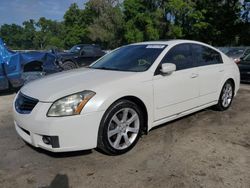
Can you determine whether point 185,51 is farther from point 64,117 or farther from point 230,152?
point 64,117

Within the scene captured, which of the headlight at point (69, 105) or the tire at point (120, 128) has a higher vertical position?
the headlight at point (69, 105)

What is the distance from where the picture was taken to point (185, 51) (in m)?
4.97

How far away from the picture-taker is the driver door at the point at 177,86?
429 centimetres

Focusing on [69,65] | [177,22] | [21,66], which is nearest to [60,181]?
[21,66]

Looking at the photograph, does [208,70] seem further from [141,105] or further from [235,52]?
[235,52]

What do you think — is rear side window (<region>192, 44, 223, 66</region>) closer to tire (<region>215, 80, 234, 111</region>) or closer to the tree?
tire (<region>215, 80, 234, 111</region>)

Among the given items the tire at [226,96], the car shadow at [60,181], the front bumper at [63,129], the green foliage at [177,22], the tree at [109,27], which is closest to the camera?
the car shadow at [60,181]

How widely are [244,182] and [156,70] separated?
1.91 m

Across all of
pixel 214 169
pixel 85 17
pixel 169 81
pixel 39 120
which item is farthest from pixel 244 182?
pixel 85 17

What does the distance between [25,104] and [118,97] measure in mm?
1218

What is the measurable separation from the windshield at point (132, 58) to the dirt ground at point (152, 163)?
1.12 meters

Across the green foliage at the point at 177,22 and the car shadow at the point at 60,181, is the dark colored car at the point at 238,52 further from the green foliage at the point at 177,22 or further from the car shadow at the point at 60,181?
the green foliage at the point at 177,22

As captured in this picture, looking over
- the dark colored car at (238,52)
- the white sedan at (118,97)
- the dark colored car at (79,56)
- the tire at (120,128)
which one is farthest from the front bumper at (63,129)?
the dark colored car at (238,52)

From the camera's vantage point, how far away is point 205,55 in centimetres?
541
